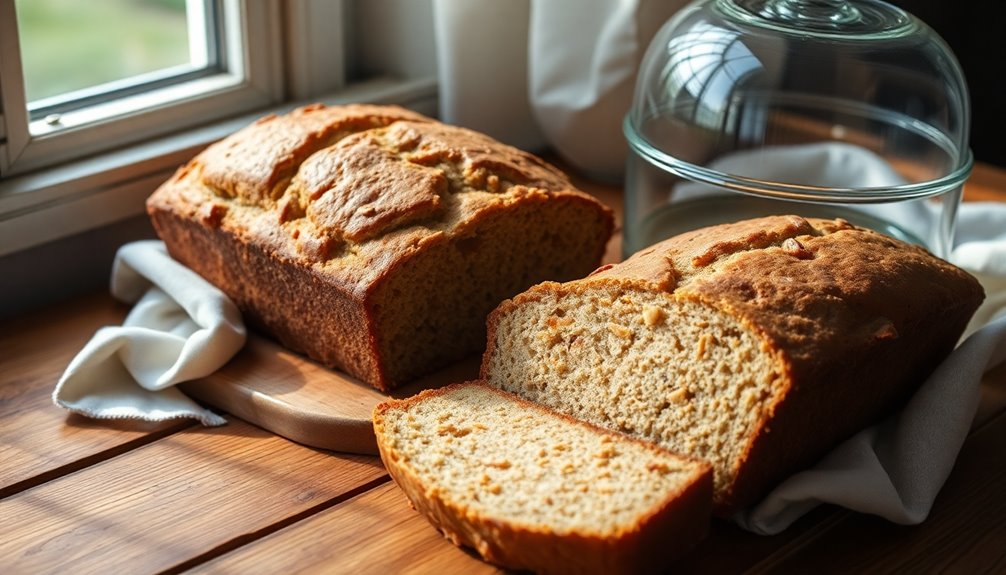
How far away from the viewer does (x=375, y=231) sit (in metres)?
1.78

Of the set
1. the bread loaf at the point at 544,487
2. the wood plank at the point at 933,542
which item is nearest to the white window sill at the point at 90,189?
the bread loaf at the point at 544,487

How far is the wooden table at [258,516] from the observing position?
1474 millimetres

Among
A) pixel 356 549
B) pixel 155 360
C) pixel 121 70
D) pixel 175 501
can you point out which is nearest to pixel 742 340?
pixel 356 549

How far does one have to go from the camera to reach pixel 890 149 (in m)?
2.45

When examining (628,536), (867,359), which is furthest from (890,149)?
(628,536)

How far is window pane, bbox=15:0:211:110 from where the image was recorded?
2.16 m

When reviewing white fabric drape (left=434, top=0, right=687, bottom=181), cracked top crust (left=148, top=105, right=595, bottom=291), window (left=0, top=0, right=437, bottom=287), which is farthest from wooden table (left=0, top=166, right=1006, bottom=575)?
white fabric drape (left=434, top=0, right=687, bottom=181)

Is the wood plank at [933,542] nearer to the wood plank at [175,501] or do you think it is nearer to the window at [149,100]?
the wood plank at [175,501]

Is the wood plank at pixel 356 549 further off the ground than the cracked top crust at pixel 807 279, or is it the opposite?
the cracked top crust at pixel 807 279

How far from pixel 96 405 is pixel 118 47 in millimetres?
915

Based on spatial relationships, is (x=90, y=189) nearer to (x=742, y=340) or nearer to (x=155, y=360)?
(x=155, y=360)

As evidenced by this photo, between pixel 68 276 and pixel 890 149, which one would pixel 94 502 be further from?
pixel 890 149

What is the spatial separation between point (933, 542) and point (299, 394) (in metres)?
0.99

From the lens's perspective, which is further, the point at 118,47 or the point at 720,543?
the point at 118,47
